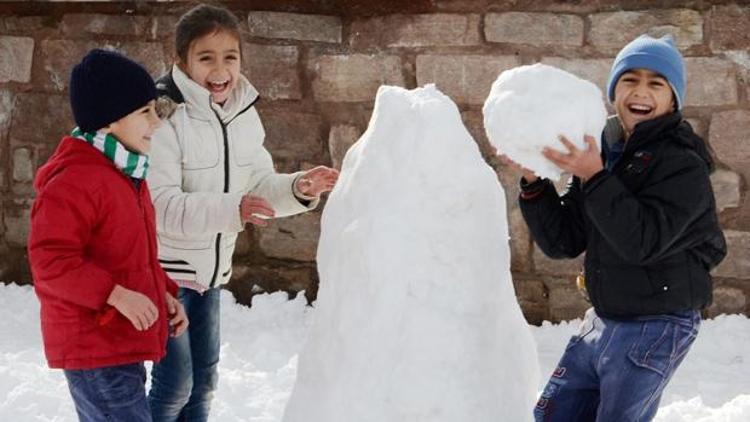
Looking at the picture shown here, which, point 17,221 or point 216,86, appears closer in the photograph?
point 216,86

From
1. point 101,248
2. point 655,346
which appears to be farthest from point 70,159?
point 655,346

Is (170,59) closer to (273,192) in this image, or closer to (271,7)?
(271,7)

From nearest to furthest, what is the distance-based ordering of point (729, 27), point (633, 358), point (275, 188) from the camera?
1. point (633, 358)
2. point (275, 188)
3. point (729, 27)

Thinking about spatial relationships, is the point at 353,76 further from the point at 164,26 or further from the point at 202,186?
the point at 202,186

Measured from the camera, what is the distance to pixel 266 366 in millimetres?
A: 4414

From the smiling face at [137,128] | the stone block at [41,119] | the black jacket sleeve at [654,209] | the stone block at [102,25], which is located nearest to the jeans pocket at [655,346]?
the black jacket sleeve at [654,209]

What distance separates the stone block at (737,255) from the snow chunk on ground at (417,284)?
2704 mm

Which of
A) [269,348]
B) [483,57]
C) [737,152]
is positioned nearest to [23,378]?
[269,348]

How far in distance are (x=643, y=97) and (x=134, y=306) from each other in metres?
1.28

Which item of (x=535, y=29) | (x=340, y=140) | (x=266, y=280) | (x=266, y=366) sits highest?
(x=535, y=29)

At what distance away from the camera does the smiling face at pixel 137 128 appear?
8.23 ft

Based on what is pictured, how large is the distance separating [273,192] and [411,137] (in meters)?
1.03

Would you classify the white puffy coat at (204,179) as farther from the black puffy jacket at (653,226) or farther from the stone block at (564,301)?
the stone block at (564,301)

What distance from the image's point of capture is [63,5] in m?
5.19
